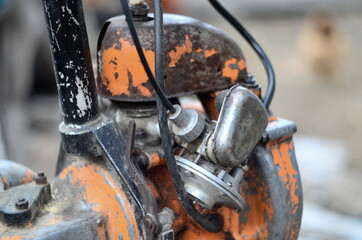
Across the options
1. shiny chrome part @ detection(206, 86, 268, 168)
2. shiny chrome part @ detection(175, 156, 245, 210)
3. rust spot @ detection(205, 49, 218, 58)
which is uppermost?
rust spot @ detection(205, 49, 218, 58)

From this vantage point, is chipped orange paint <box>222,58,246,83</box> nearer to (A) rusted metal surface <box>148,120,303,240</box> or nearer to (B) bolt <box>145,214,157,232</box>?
(A) rusted metal surface <box>148,120,303,240</box>

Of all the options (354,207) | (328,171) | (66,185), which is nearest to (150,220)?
(66,185)

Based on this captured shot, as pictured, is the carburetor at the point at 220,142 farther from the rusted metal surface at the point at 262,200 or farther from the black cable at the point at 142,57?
the rusted metal surface at the point at 262,200

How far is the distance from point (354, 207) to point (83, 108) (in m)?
2.09

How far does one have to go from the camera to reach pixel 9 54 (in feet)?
12.4

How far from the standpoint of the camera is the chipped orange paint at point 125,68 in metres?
1.07

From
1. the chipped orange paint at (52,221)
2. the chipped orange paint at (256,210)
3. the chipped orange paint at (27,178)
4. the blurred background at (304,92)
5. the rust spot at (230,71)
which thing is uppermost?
the rust spot at (230,71)

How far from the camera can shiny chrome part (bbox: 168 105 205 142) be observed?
0.94 meters

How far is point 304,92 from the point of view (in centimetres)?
486

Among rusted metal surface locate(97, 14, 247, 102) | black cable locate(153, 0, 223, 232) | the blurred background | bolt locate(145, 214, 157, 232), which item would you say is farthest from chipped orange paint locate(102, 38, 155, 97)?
the blurred background

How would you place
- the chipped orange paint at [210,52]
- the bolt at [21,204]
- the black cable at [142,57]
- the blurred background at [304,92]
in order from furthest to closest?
the blurred background at [304,92] → the chipped orange paint at [210,52] → the bolt at [21,204] → the black cable at [142,57]

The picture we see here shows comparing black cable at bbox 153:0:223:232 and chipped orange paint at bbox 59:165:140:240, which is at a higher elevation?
black cable at bbox 153:0:223:232

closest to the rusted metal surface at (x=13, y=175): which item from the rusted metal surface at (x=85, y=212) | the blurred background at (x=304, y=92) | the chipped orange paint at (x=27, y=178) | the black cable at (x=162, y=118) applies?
the chipped orange paint at (x=27, y=178)

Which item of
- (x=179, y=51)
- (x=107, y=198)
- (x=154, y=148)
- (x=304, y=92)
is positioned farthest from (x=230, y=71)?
(x=304, y=92)
